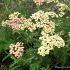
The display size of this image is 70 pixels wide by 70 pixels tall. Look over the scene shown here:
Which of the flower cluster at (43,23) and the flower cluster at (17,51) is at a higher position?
the flower cluster at (43,23)

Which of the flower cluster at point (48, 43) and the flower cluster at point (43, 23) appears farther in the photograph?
the flower cluster at point (43, 23)

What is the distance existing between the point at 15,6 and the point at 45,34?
1.38 meters

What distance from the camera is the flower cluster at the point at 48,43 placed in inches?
112

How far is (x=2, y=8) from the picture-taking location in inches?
171

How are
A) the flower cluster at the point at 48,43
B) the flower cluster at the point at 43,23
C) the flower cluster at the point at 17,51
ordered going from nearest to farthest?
the flower cluster at the point at 48,43, the flower cluster at the point at 17,51, the flower cluster at the point at 43,23

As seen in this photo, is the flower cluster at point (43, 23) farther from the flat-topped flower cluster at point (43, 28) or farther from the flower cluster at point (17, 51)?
the flower cluster at point (17, 51)

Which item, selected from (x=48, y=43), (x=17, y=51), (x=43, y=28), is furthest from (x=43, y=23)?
(x=17, y=51)

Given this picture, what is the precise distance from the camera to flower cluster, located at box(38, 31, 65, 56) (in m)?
2.84

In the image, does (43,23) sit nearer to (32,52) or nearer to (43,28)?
(43,28)

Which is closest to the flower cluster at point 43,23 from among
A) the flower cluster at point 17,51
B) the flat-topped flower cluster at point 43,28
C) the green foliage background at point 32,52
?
the flat-topped flower cluster at point 43,28

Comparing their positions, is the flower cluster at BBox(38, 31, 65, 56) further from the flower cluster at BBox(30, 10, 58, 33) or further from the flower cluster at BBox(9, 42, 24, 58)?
the flower cluster at BBox(9, 42, 24, 58)

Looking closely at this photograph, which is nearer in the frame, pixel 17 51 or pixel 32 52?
pixel 17 51

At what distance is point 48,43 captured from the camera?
9.55 ft

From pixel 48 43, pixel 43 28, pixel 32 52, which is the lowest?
pixel 32 52
